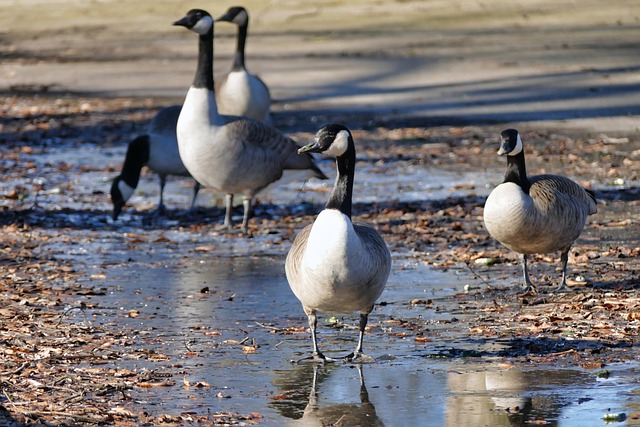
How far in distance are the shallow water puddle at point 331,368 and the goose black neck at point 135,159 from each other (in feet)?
11.1

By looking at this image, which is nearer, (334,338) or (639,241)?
(334,338)

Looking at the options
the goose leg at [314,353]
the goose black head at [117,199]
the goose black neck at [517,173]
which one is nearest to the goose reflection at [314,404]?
the goose leg at [314,353]

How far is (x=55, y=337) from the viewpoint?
24.8 ft

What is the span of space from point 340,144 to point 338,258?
77cm

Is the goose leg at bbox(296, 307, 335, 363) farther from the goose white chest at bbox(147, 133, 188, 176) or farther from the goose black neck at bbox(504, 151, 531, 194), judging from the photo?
the goose white chest at bbox(147, 133, 188, 176)

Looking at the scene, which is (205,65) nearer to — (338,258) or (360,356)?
(360,356)

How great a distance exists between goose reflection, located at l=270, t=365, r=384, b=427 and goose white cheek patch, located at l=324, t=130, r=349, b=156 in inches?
50.0

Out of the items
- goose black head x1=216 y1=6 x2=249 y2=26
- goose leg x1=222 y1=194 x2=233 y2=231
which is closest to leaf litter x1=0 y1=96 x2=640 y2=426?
goose leg x1=222 y1=194 x2=233 y2=231

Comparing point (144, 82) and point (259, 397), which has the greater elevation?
point (259, 397)

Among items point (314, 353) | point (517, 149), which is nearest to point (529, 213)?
point (517, 149)

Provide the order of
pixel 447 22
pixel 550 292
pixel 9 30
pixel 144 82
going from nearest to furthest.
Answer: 1. pixel 550 292
2. pixel 144 82
3. pixel 447 22
4. pixel 9 30

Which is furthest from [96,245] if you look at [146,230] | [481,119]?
[481,119]

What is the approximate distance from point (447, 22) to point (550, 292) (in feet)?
80.4

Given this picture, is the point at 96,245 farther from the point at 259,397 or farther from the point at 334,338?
the point at 259,397
